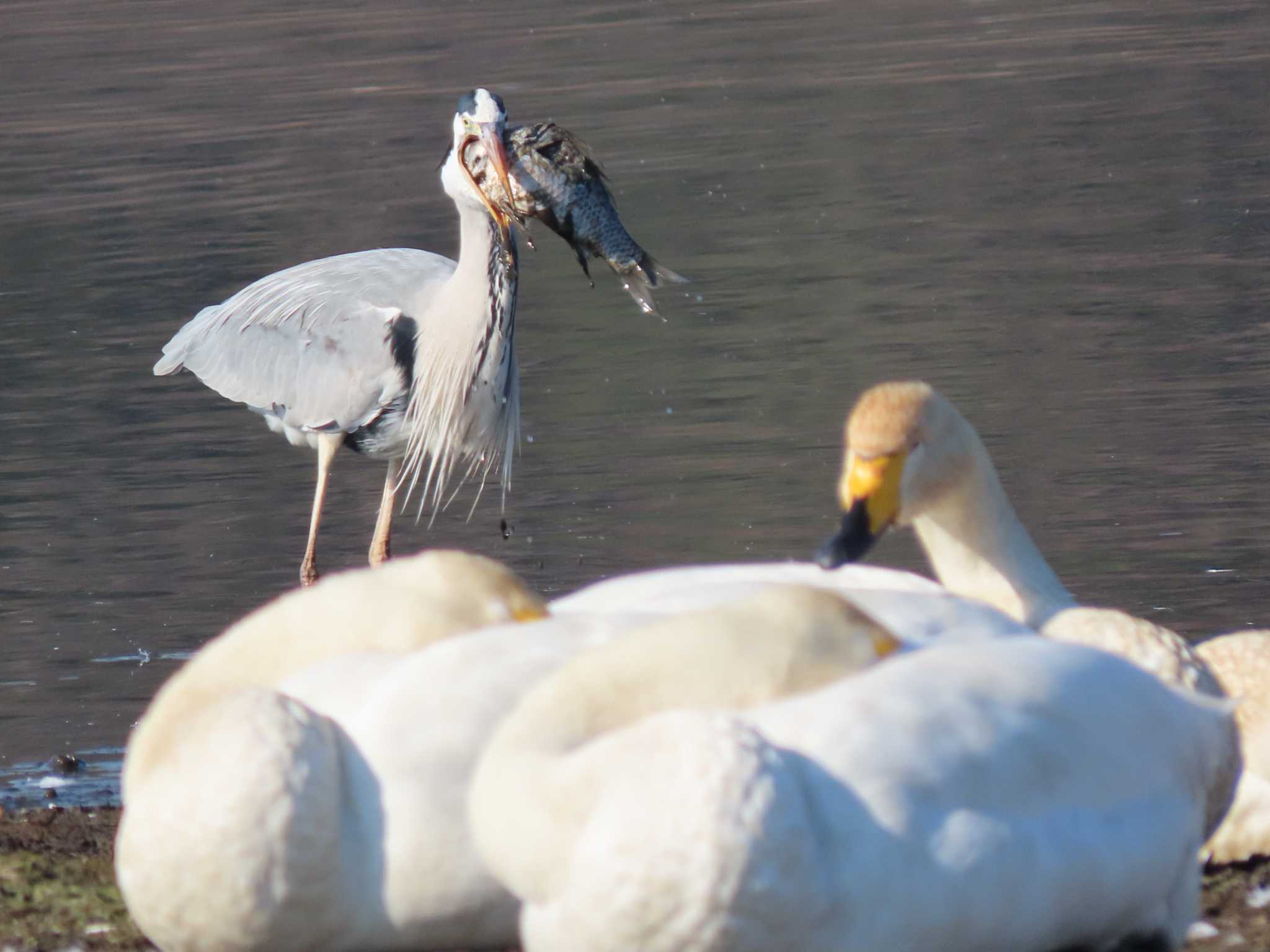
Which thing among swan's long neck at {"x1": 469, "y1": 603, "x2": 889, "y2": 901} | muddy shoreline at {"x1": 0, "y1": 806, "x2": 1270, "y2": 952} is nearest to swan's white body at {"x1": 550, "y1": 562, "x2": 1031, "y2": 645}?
swan's long neck at {"x1": 469, "y1": 603, "x2": 889, "y2": 901}

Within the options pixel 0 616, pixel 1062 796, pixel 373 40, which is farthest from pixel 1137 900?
pixel 373 40

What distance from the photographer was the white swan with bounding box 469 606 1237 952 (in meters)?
3.28

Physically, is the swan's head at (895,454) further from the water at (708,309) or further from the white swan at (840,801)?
the water at (708,309)

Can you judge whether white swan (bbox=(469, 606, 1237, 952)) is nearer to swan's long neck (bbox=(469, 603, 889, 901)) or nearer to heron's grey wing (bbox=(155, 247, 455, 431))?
swan's long neck (bbox=(469, 603, 889, 901))

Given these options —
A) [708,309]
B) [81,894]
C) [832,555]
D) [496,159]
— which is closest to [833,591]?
[832,555]

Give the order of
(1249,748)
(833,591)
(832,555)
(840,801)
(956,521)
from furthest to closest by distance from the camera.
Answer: (956,521) → (1249,748) → (832,555) → (833,591) → (840,801)

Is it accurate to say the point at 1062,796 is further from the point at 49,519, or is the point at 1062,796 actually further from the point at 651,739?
the point at 49,519

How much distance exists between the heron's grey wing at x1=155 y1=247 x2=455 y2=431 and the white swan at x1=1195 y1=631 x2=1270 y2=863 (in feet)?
12.9

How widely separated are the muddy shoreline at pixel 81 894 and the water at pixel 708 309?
0.51m

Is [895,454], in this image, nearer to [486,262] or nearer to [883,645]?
[883,645]

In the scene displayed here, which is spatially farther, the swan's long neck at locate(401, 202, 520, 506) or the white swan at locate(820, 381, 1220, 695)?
the swan's long neck at locate(401, 202, 520, 506)

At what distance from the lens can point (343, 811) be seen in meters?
3.72

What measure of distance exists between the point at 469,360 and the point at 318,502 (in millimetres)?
733

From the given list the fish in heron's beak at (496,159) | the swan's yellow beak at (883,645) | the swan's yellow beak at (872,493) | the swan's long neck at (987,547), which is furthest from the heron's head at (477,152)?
the swan's yellow beak at (883,645)
